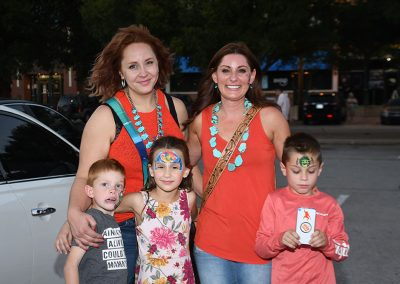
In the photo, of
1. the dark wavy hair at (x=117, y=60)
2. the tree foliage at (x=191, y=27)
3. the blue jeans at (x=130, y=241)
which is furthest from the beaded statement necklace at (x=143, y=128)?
the tree foliage at (x=191, y=27)

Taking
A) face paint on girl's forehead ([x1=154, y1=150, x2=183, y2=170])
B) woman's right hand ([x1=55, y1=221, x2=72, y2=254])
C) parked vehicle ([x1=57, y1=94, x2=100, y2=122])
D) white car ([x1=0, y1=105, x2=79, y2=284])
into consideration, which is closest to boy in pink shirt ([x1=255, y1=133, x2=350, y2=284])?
face paint on girl's forehead ([x1=154, y1=150, x2=183, y2=170])

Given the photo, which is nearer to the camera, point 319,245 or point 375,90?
point 319,245

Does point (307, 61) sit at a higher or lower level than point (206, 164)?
higher

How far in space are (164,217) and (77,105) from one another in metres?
22.9

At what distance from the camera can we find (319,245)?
2547 millimetres

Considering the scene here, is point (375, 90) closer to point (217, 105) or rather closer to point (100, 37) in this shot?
point (100, 37)

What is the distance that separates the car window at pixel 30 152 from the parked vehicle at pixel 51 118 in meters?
0.36

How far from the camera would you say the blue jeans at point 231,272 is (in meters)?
2.87

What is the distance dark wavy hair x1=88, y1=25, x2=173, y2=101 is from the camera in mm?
3021

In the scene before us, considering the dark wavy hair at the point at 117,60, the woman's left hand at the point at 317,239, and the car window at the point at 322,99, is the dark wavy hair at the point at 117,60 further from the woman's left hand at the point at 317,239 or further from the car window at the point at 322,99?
the car window at the point at 322,99

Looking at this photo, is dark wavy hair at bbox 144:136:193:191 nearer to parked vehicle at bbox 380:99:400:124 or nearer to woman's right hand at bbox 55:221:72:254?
woman's right hand at bbox 55:221:72:254

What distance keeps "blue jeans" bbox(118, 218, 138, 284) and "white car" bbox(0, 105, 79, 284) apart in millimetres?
727

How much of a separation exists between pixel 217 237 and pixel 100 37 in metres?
19.6

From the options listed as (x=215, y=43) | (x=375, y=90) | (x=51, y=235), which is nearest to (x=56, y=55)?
Result: (x=215, y=43)
